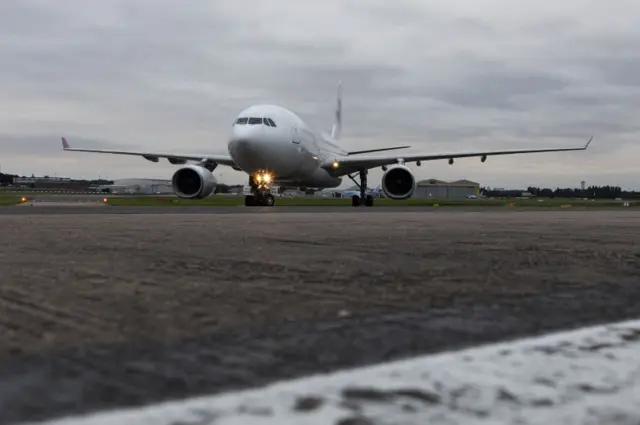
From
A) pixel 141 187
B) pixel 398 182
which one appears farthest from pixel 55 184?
pixel 398 182

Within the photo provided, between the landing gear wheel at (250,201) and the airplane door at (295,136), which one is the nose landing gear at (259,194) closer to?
the landing gear wheel at (250,201)

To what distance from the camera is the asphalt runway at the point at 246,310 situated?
1448 millimetres

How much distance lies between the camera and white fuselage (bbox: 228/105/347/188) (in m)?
20.0

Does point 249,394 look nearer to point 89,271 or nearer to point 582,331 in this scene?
point 582,331

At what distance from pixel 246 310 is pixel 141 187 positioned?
103 m

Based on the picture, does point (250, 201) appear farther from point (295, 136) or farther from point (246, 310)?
point (246, 310)

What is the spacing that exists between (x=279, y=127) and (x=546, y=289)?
18425 millimetres

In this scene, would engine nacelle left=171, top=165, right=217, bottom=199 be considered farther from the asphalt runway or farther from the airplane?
the asphalt runway

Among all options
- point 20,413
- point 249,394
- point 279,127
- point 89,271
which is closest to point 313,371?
point 249,394

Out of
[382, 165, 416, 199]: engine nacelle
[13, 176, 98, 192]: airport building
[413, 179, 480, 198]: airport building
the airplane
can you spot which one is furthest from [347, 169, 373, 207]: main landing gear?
[13, 176, 98, 192]: airport building

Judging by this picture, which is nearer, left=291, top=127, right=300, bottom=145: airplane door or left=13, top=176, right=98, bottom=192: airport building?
left=291, top=127, right=300, bottom=145: airplane door

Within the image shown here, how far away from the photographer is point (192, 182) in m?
21.8

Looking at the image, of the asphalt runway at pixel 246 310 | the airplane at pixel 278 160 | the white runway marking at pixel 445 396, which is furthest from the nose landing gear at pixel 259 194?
the white runway marking at pixel 445 396

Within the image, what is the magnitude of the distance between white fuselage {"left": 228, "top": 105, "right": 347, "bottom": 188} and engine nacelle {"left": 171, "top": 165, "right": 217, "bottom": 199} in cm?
130
